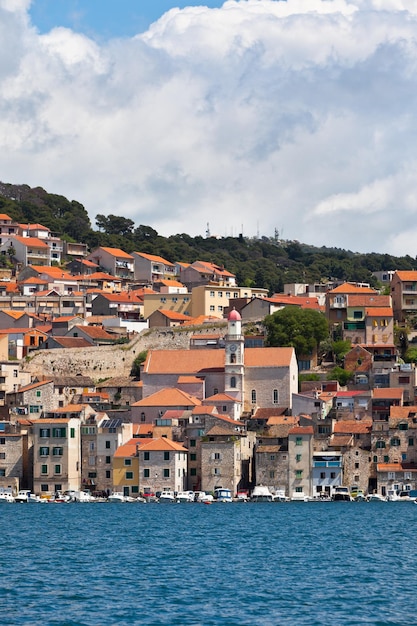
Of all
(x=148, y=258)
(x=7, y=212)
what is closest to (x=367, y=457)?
(x=148, y=258)

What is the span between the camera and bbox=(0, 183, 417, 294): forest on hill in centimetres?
16412

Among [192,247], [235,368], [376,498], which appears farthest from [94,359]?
[192,247]

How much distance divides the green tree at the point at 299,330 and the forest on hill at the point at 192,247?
1858 inches

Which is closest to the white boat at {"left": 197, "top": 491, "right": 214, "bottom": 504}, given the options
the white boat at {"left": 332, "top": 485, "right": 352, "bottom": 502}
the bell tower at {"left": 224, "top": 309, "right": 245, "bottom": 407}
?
the white boat at {"left": 332, "top": 485, "right": 352, "bottom": 502}

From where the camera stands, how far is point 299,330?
343 ft

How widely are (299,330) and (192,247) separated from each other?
7831 centimetres

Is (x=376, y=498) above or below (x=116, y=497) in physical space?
below

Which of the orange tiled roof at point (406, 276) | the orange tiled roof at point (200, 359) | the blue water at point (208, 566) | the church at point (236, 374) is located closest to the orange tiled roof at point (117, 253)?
the orange tiled roof at point (406, 276)

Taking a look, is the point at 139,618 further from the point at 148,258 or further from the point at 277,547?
the point at 148,258

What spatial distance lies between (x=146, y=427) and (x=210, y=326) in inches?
645

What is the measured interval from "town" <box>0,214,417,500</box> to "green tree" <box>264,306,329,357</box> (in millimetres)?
1499

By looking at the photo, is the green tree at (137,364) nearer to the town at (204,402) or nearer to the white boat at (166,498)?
the town at (204,402)

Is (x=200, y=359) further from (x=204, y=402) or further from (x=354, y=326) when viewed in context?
(x=354, y=326)

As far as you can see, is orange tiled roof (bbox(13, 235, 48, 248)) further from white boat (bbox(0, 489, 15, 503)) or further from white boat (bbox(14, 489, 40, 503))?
white boat (bbox(14, 489, 40, 503))
